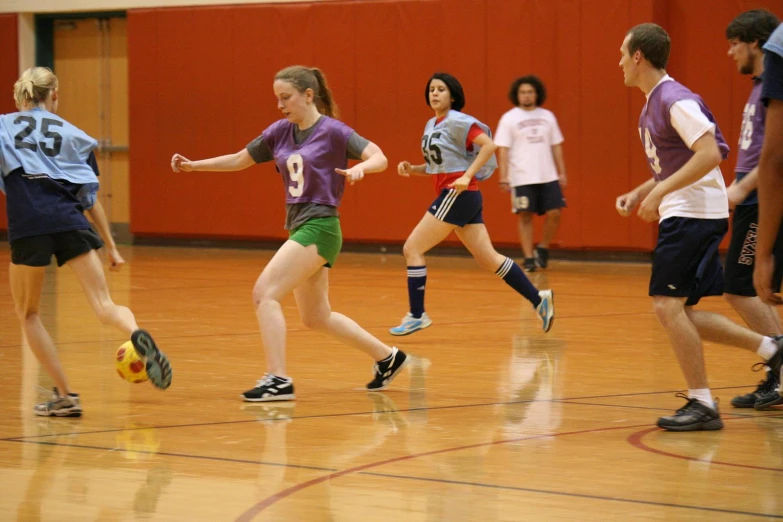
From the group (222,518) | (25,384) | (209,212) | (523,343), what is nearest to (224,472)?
(222,518)

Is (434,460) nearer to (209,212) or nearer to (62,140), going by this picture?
(62,140)

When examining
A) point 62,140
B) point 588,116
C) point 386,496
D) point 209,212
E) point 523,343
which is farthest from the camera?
point 209,212

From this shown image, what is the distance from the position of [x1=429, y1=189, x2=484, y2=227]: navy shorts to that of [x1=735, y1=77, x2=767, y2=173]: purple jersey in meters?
2.74

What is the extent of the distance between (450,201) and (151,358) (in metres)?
3.36

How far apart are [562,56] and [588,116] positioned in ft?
2.55

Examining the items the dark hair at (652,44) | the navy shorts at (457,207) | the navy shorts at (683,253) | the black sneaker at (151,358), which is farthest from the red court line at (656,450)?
the navy shorts at (457,207)

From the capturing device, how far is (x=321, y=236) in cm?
599

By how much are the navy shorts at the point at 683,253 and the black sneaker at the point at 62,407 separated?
2659 millimetres

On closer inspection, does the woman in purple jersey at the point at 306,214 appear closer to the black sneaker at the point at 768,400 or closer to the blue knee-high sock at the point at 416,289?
the black sneaker at the point at 768,400

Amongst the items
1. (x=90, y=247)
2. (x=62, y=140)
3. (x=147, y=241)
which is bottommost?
(x=147, y=241)

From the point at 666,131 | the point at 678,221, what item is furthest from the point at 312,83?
the point at 678,221

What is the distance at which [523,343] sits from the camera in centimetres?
800

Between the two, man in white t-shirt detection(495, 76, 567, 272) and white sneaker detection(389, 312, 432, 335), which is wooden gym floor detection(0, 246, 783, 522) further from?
man in white t-shirt detection(495, 76, 567, 272)

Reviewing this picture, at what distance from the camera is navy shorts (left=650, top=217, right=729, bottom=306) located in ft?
16.6
